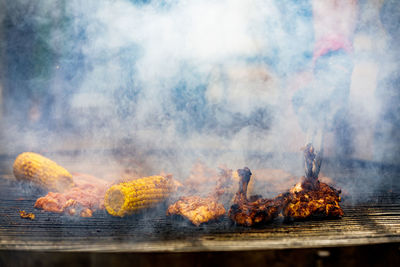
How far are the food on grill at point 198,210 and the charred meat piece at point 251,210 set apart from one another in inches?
6.2

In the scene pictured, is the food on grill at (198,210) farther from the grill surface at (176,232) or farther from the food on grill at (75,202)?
the food on grill at (75,202)

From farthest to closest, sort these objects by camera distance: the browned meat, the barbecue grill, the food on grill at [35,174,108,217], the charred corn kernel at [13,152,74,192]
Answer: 1. the charred corn kernel at [13,152,74,192]
2. the food on grill at [35,174,108,217]
3. the browned meat
4. the barbecue grill

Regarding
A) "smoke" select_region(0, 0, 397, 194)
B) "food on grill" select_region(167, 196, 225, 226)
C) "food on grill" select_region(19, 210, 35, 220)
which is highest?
"smoke" select_region(0, 0, 397, 194)

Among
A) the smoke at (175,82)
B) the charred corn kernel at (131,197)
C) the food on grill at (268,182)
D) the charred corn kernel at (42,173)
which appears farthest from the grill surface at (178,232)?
the smoke at (175,82)

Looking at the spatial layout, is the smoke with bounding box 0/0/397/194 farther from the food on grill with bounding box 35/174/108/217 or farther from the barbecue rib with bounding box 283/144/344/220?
the barbecue rib with bounding box 283/144/344/220

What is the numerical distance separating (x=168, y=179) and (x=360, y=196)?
2465mm

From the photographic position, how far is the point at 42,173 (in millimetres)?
3820

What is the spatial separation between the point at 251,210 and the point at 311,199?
72cm

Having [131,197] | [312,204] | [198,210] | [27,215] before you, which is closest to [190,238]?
[198,210]

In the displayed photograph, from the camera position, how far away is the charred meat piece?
2865 mm

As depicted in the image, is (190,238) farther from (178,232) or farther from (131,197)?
(131,197)

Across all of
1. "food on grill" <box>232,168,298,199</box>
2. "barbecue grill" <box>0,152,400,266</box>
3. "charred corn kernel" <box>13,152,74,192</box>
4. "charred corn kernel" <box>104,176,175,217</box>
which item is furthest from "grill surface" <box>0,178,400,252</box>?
"food on grill" <box>232,168,298,199</box>

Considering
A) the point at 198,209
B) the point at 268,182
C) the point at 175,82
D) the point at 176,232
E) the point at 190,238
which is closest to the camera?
the point at 190,238

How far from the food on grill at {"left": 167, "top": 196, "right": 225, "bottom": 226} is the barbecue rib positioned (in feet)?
2.33
